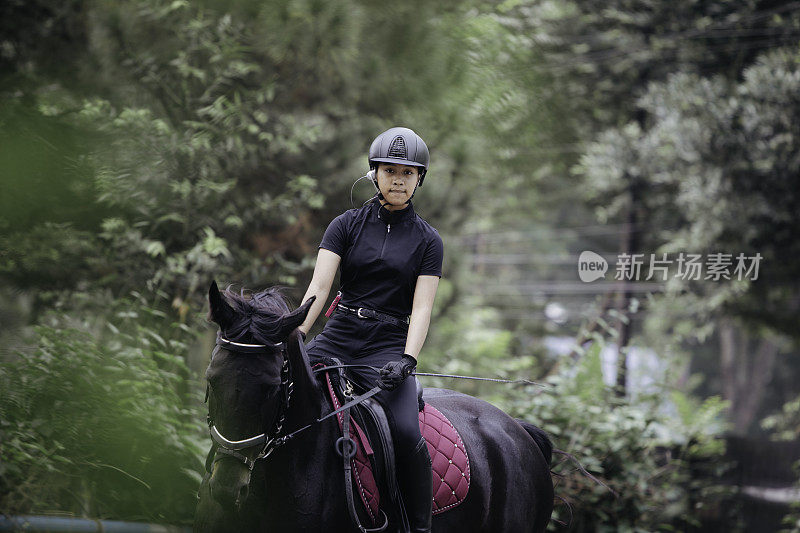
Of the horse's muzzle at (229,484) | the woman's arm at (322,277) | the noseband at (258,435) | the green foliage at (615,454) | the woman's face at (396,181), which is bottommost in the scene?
the green foliage at (615,454)

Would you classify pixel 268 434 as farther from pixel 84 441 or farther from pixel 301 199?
pixel 301 199

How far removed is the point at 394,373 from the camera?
348cm

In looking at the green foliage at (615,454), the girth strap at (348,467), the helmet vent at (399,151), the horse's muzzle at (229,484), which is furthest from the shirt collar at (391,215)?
the green foliage at (615,454)

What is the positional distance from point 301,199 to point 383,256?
4.01 m

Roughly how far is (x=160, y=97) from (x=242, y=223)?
52.1 inches

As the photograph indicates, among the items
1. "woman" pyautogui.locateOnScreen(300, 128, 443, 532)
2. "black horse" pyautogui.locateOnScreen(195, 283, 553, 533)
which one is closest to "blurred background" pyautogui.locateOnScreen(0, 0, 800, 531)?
"black horse" pyautogui.locateOnScreen(195, 283, 553, 533)

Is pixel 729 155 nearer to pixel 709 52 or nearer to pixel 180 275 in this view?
pixel 709 52

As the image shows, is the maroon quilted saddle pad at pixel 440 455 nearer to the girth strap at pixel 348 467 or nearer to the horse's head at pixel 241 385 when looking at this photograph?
the girth strap at pixel 348 467

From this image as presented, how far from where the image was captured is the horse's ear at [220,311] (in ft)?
10.1

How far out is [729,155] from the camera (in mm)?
11867

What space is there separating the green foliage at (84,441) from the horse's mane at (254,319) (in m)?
0.78

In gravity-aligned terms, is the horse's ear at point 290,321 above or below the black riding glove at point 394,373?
above

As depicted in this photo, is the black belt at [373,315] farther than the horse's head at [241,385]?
Yes

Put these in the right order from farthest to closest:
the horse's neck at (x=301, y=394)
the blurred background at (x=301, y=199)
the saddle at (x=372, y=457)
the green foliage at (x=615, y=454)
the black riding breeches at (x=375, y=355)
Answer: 1. the green foliage at (x=615, y=454)
2. the blurred background at (x=301, y=199)
3. the black riding breeches at (x=375, y=355)
4. the saddle at (x=372, y=457)
5. the horse's neck at (x=301, y=394)
